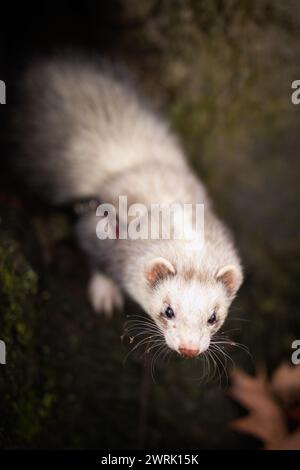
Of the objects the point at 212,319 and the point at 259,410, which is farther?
the point at 259,410

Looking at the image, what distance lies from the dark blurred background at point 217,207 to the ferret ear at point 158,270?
71 centimetres

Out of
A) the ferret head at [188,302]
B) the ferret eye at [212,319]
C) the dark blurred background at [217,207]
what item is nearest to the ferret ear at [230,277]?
the ferret head at [188,302]

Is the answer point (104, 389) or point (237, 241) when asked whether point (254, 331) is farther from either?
point (104, 389)

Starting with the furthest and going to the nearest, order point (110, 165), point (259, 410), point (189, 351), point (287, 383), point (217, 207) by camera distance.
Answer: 1. point (217, 207)
2. point (287, 383)
3. point (259, 410)
4. point (110, 165)
5. point (189, 351)

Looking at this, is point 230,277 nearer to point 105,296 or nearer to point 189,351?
point 189,351

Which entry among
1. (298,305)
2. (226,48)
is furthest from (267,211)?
(226,48)

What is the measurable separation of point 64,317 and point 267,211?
A: 6.37 ft

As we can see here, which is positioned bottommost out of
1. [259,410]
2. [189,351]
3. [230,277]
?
[259,410]

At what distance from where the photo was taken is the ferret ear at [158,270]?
85.0 inches

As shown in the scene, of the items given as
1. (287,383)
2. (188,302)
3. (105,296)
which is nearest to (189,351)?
(188,302)

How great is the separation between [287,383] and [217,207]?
1455mm

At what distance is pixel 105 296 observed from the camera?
315 cm

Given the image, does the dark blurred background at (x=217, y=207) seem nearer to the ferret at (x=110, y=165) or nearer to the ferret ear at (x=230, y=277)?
the ferret at (x=110, y=165)

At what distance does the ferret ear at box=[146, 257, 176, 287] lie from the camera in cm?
216
